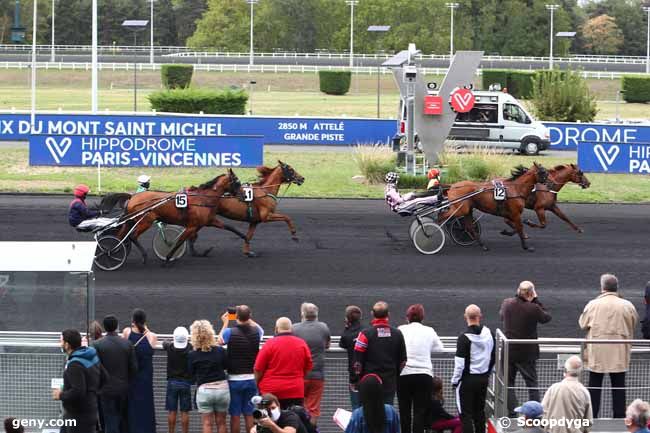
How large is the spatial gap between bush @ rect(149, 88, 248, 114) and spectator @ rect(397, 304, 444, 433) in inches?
1224

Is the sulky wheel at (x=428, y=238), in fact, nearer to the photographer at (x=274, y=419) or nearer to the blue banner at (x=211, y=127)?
the photographer at (x=274, y=419)

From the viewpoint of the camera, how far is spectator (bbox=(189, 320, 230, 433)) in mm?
9086

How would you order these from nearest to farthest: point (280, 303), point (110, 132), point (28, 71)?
point (280, 303) < point (110, 132) < point (28, 71)

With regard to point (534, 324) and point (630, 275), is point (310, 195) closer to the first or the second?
point (630, 275)

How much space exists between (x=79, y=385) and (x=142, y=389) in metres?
1.08

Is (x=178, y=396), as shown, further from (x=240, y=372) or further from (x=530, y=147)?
(x=530, y=147)

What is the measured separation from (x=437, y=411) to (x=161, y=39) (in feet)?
329

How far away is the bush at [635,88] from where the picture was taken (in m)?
62.0

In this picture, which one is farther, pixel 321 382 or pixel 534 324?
pixel 534 324

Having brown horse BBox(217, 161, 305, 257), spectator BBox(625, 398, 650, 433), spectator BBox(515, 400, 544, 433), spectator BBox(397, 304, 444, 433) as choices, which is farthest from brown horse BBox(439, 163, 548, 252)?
spectator BBox(625, 398, 650, 433)

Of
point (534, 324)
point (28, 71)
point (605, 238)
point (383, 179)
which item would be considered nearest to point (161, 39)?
point (28, 71)

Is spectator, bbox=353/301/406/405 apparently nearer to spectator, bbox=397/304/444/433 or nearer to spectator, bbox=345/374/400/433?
spectator, bbox=397/304/444/433

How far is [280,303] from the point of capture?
47.2ft

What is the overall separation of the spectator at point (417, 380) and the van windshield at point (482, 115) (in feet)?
73.1
